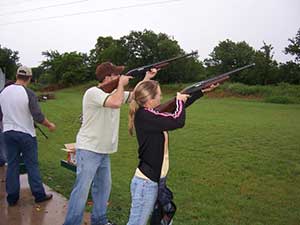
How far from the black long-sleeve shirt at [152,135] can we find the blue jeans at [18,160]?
2095 mm

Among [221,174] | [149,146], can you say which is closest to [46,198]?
[149,146]

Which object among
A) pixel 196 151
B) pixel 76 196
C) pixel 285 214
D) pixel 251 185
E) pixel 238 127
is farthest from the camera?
pixel 238 127

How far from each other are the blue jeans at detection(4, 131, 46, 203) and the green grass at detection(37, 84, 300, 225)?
766 mm

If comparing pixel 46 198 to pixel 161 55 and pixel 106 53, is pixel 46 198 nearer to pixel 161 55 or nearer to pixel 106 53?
pixel 161 55

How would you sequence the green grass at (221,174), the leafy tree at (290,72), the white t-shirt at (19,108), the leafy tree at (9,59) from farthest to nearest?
the leafy tree at (9,59), the leafy tree at (290,72), the green grass at (221,174), the white t-shirt at (19,108)

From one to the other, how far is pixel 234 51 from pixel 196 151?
39.4 meters

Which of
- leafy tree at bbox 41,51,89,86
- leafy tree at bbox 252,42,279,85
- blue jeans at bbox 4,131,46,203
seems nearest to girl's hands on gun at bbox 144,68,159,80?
blue jeans at bbox 4,131,46,203

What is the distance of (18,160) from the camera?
5.00 m

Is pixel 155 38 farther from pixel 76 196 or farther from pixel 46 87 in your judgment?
pixel 76 196

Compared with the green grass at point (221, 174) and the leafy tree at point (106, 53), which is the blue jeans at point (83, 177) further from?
the leafy tree at point (106, 53)

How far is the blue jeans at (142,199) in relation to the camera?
10.6 ft

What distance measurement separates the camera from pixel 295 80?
36969 millimetres

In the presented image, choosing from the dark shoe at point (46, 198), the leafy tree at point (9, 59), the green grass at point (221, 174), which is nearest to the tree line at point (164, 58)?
the leafy tree at point (9, 59)

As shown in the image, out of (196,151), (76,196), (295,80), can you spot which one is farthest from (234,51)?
(76,196)
